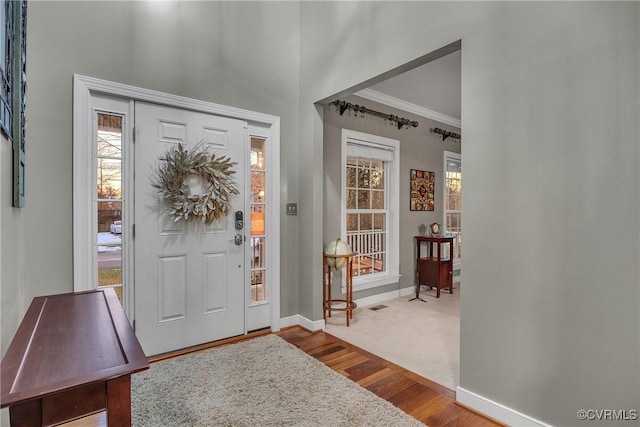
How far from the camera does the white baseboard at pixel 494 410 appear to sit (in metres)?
1.72

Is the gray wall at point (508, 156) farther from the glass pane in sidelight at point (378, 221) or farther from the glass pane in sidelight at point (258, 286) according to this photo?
the glass pane in sidelight at point (378, 221)

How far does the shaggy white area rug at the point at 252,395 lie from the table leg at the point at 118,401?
107cm

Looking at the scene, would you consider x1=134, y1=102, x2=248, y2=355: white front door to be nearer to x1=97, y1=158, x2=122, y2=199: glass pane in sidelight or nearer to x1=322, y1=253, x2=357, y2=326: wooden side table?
x1=97, y1=158, x2=122, y2=199: glass pane in sidelight

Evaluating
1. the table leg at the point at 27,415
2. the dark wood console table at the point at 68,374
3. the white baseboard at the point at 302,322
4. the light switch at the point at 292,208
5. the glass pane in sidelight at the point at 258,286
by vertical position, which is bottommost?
the white baseboard at the point at 302,322

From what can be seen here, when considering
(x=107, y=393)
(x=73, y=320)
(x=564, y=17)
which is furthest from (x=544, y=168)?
(x=73, y=320)

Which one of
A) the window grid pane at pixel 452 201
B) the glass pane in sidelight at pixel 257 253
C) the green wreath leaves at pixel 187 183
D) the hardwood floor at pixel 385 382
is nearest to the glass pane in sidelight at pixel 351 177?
the glass pane in sidelight at pixel 257 253

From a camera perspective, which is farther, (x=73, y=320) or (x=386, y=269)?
(x=386, y=269)

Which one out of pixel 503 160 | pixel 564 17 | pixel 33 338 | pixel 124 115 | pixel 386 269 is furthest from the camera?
pixel 386 269

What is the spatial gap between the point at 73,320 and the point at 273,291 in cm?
207

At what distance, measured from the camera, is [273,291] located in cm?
325

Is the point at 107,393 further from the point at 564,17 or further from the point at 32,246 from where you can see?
the point at 564,17

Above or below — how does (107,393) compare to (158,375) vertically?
above

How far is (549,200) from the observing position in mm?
1644

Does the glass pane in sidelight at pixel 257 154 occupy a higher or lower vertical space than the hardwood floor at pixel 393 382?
higher
